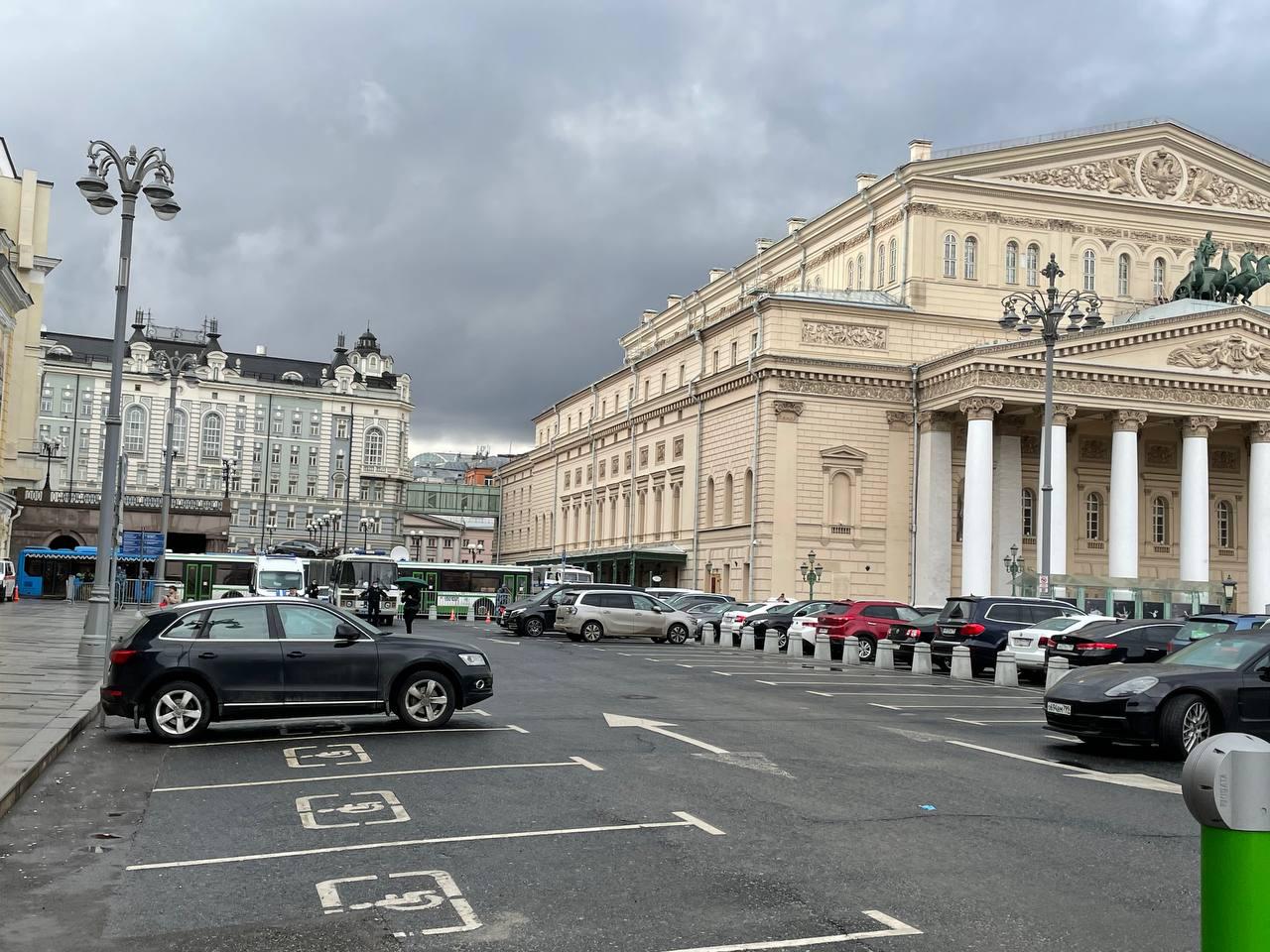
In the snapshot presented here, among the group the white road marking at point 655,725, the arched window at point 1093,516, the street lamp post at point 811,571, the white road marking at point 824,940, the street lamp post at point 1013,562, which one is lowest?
the white road marking at point 824,940

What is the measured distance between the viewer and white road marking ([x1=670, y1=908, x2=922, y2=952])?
6219 mm

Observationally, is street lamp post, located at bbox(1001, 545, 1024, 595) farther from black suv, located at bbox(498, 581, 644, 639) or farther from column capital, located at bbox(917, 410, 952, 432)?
black suv, located at bbox(498, 581, 644, 639)

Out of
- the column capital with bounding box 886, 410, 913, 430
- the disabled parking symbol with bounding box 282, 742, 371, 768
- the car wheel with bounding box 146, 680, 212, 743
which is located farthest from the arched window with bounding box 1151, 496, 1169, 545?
the car wheel with bounding box 146, 680, 212, 743

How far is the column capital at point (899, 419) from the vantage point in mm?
63375

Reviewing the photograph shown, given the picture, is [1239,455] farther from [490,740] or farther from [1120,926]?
[1120,926]

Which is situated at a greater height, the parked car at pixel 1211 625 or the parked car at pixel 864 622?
the parked car at pixel 1211 625

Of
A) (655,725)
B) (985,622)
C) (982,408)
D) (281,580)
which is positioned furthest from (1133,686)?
(281,580)

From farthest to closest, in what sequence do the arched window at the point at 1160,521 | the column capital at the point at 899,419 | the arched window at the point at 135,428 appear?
the arched window at the point at 135,428 → the arched window at the point at 1160,521 → the column capital at the point at 899,419

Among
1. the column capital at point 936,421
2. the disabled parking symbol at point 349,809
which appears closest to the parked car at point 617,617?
the column capital at point 936,421

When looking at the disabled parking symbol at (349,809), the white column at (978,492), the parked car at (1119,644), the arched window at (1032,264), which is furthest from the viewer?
the arched window at (1032,264)

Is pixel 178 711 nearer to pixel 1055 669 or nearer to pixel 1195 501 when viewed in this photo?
pixel 1055 669

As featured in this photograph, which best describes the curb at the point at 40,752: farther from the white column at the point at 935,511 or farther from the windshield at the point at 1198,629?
the white column at the point at 935,511

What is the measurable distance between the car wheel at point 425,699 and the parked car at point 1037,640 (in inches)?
624

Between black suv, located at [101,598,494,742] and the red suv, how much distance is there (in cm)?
2262
